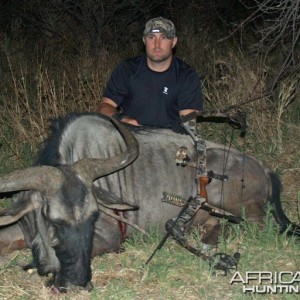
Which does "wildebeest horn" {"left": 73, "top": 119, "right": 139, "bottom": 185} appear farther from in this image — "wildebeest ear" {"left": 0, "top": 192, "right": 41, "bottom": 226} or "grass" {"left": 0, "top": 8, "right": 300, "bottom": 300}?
"grass" {"left": 0, "top": 8, "right": 300, "bottom": 300}

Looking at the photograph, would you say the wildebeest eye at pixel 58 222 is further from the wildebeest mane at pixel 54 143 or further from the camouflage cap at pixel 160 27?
the camouflage cap at pixel 160 27

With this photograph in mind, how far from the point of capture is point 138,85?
4609 millimetres

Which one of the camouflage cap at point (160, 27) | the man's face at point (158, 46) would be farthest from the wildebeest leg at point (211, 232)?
the camouflage cap at point (160, 27)

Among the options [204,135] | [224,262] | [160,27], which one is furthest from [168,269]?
[204,135]

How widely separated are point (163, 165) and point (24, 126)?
7.06 ft

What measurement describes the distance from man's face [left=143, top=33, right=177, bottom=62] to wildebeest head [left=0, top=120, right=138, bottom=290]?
4.48 ft

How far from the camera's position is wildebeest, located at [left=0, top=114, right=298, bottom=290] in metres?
3.07

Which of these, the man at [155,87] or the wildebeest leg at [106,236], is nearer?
the wildebeest leg at [106,236]

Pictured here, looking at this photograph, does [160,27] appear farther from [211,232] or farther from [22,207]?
[22,207]

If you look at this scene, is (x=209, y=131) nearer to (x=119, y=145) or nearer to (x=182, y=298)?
(x=119, y=145)

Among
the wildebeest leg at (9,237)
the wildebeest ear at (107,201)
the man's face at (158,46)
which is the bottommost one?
the wildebeest leg at (9,237)

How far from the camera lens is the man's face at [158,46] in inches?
179

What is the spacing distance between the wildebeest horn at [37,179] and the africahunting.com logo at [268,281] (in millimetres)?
1037

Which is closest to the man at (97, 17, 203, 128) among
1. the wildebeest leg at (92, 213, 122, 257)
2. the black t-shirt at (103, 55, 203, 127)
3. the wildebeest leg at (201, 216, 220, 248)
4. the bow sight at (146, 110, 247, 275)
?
the black t-shirt at (103, 55, 203, 127)
